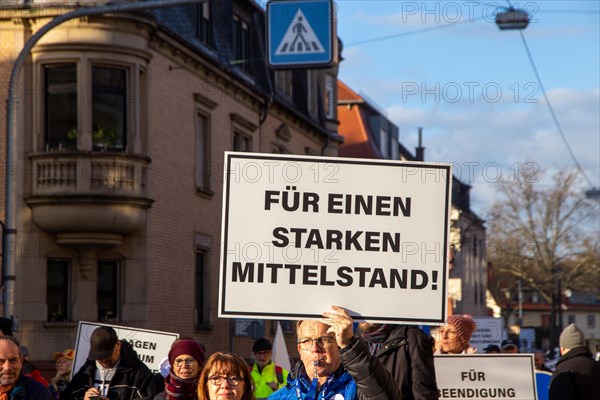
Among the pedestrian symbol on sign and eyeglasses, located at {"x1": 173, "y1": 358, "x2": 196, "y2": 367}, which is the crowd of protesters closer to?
eyeglasses, located at {"x1": 173, "y1": 358, "x2": 196, "y2": 367}

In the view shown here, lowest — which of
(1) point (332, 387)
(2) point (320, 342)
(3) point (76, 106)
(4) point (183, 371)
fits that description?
(4) point (183, 371)

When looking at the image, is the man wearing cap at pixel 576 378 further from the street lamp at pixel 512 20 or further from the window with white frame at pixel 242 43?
the window with white frame at pixel 242 43

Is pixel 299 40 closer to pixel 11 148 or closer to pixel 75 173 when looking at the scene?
pixel 11 148

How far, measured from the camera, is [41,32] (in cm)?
1625

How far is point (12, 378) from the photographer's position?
7484 millimetres

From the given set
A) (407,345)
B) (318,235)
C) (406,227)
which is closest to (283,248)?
(318,235)

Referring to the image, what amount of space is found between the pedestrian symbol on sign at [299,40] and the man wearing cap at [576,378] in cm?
712

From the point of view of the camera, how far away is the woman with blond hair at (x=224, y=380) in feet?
19.8

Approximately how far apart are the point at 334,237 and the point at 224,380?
0.89 metres

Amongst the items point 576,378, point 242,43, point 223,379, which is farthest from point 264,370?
point 242,43

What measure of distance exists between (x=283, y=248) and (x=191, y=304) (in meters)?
24.6

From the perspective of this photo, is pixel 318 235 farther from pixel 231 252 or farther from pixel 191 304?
pixel 191 304

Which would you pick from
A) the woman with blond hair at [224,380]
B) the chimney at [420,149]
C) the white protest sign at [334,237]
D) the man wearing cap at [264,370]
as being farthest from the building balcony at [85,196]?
the chimney at [420,149]

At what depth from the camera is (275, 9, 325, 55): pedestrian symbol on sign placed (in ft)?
52.1
